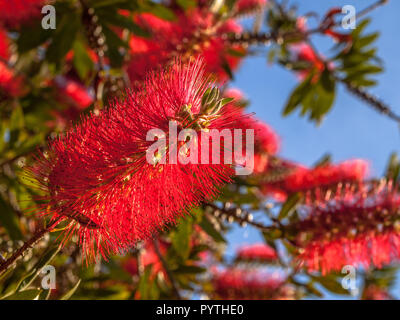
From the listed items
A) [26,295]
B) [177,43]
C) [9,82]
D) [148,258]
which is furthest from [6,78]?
[26,295]

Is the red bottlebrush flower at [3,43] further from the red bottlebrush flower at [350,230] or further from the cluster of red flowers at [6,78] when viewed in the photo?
the red bottlebrush flower at [350,230]

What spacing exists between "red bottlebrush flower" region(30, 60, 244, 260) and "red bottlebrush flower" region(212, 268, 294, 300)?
1523 millimetres

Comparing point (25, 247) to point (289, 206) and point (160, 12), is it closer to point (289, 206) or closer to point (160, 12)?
point (289, 206)

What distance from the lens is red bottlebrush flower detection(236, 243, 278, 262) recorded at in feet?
10.9

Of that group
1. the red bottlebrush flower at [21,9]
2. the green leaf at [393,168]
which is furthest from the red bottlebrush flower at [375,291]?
the red bottlebrush flower at [21,9]

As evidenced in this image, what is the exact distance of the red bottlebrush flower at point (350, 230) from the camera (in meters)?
1.81

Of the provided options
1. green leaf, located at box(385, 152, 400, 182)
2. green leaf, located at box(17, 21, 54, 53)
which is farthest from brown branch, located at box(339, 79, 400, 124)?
green leaf, located at box(17, 21, 54, 53)

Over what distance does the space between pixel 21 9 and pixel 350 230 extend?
89.8 inches

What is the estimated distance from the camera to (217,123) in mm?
1171

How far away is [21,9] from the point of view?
2529 millimetres

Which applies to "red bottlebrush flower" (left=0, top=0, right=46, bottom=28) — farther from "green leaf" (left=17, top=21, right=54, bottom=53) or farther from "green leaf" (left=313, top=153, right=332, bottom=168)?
"green leaf" (left=313, top=153, right=332, bottom=168)

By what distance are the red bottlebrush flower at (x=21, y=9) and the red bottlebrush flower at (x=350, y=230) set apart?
78.4 inches
